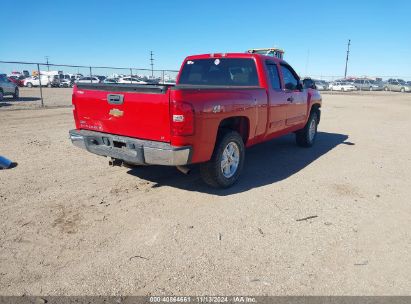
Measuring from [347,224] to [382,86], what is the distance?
2323 inches

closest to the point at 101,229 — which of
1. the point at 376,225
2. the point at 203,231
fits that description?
the point at 203,231

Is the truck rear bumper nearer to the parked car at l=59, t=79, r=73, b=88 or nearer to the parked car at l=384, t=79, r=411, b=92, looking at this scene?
the parked car at l=59, t=79, r=73, b=88

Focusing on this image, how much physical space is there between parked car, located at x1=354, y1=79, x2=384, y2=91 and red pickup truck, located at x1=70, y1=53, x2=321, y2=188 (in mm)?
51354

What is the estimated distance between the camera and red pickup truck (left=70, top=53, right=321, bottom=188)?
3.82 meters

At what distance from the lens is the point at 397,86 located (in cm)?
5094

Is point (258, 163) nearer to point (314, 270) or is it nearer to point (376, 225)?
point (376, 225)

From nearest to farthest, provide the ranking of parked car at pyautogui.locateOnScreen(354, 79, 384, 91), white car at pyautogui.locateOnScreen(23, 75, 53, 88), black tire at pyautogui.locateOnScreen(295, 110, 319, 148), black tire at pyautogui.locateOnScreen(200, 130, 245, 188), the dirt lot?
the dirt lot → black tire at pyautogui.locateOnScreen(200, 130, 245, 188) → black tire at pyautogui.locateOnScreen(295, 110, 319, 148) → white car at pyautogui.locateOnScreen(23, 75, 53, 88) → parked car at pyautogui.locateOnScreen(354, 79, 384, 91)

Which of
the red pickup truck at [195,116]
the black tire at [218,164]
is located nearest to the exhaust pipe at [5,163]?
the red pickup truck at [195,116]

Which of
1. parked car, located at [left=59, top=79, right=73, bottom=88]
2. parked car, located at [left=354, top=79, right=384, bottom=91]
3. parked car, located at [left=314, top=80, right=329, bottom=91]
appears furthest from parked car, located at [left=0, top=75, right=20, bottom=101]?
parked car, located at [left=354, top=79, right=384, bottom=91]

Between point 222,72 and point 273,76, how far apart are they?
3.02ft

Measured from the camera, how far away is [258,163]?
6320 mm

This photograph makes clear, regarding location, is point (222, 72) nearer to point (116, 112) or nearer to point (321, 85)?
point (116, 112)

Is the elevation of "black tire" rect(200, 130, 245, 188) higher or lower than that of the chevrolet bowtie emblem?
lower

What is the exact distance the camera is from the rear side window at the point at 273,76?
5.67 m
